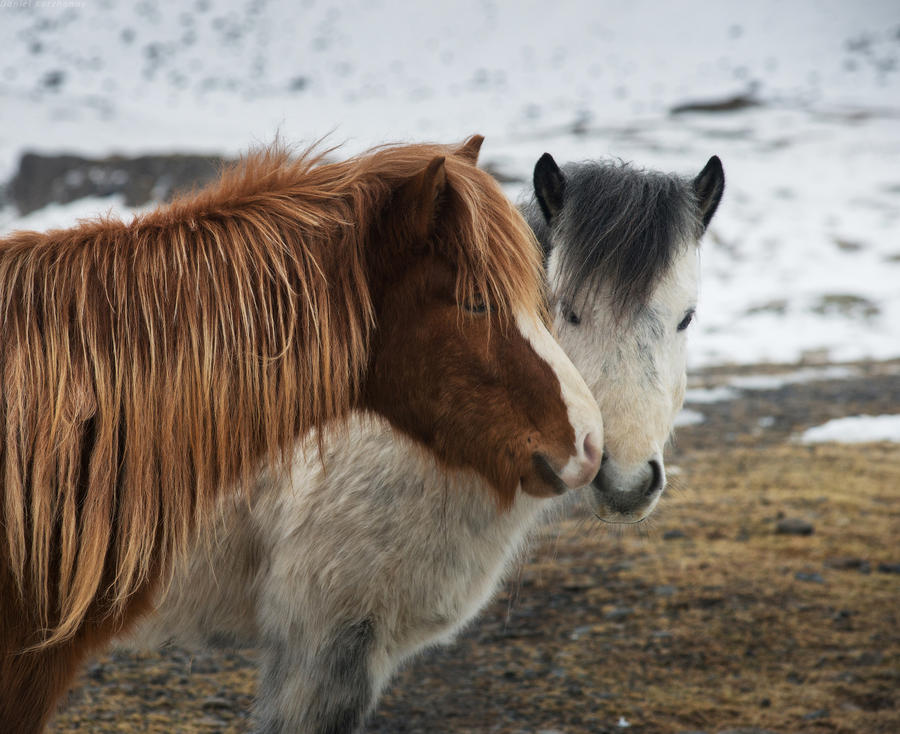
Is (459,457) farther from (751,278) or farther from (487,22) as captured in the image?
(487,22)

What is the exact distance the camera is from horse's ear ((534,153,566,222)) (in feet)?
9.80

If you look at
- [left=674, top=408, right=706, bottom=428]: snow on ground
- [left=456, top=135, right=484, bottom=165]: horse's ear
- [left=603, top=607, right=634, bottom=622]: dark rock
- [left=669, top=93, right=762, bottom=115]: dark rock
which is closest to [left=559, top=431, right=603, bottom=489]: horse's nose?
[left=456, top=135, right=484, bottom=165]: horse's ear

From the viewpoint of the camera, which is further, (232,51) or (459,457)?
(232,51)

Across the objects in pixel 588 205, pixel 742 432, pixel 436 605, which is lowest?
pixel 742 432

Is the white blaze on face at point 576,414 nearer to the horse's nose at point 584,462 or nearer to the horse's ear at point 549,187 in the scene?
the horse's nose at point 584,462

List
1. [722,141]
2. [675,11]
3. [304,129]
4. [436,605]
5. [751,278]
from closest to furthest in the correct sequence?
[436,605] → [751,278] → [722,141] → [304,129] → [675,11]

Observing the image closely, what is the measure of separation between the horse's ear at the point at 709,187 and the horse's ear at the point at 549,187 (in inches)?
21.4

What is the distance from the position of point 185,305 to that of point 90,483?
1.43 ft

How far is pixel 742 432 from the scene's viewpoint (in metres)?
9.58

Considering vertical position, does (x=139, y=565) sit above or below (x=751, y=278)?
above

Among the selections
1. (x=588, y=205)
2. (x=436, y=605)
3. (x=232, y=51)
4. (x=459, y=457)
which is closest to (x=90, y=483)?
(x=459, y=457)

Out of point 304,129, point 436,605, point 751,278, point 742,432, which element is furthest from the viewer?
point 304,129

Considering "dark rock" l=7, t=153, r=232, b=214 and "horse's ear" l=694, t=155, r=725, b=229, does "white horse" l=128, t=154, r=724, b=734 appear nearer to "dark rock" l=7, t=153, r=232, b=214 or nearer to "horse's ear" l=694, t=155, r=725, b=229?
"horse's ear" l=694, t=155, r=725, b=229

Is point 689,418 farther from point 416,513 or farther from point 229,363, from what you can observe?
point 229,363
